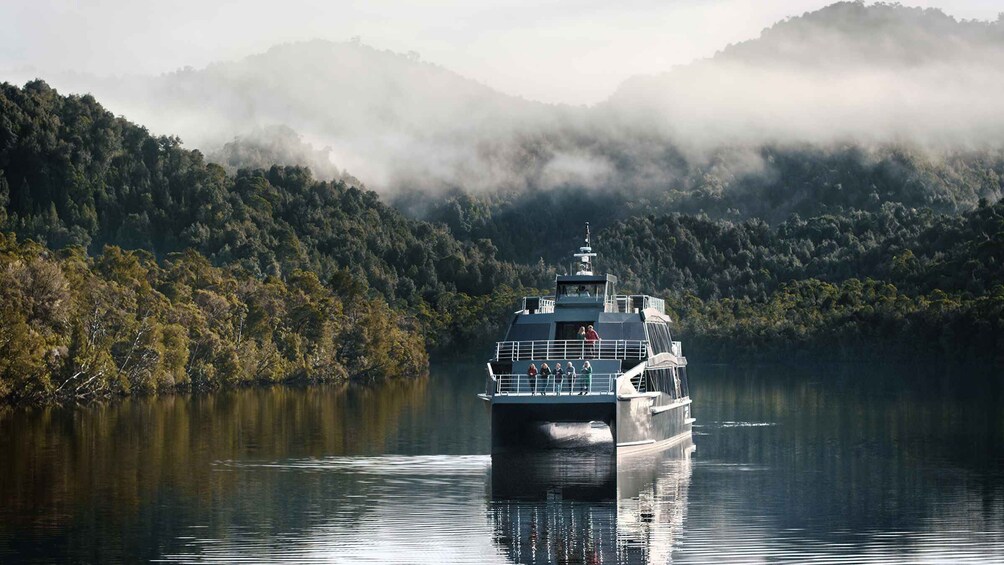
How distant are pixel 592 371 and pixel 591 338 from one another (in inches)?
95.8

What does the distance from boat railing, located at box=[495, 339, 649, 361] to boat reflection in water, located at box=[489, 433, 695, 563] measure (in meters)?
3.91

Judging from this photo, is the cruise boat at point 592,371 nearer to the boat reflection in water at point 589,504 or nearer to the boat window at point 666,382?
the boat window at point 666,382

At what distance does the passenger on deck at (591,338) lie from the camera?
63812mm

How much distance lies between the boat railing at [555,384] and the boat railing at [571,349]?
167cm

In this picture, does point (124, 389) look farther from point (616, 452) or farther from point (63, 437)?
point (616, 452)

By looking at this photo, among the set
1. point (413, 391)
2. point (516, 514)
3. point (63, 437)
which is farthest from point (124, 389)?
point (516, 514)

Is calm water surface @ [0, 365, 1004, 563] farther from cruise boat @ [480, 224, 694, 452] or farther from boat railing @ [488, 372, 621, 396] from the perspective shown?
boat railing @ [488, 372, 621, 396]

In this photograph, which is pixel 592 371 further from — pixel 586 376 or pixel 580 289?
pixel 580 289

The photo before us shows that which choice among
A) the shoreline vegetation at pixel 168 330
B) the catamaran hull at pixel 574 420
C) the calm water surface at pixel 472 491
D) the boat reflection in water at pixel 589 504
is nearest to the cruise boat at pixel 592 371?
the catamaran hull at pixel 574 420

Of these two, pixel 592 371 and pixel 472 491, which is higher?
pixel 592 371

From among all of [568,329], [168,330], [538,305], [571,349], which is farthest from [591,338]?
[168,330]

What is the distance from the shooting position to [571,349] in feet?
211

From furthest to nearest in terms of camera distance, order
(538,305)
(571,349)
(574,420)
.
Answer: (538,305) → (571,349) → (574,420)

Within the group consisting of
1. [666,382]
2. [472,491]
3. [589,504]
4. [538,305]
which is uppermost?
[538,305]
